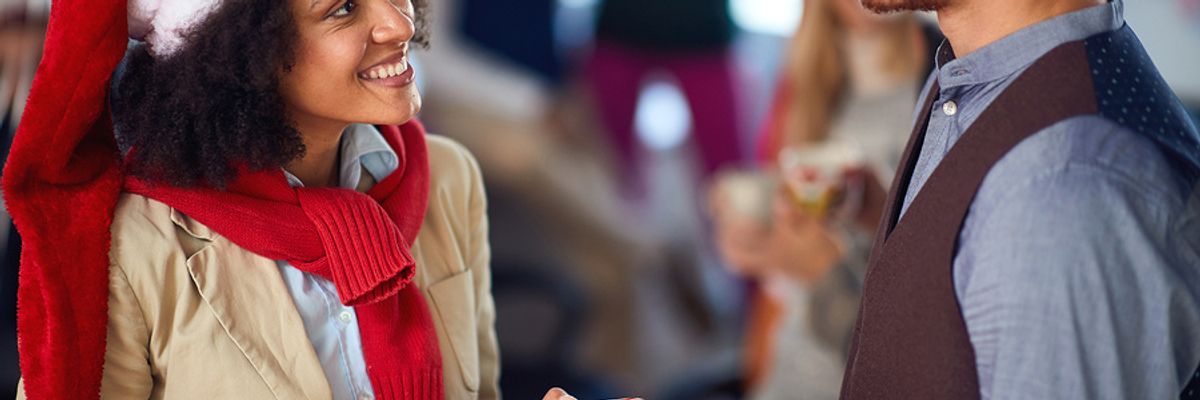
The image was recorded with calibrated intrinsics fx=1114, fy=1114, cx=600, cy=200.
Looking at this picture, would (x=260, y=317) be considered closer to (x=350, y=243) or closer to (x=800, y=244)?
(x=350, y=243)

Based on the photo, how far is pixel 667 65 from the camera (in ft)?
11.5

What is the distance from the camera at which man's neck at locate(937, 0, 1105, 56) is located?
1069mm

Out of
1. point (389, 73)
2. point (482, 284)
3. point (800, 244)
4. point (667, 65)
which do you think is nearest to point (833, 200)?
point (800, 244)

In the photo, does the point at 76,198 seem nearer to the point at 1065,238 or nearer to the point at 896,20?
the point at 1065,238

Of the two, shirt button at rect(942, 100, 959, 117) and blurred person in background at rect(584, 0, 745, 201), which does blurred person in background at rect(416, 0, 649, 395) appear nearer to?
blurred person in background at rect(584, 0, 745, 201)

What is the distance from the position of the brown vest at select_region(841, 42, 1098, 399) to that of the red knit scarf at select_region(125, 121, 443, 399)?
529 mm

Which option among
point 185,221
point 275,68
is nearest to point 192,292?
point 185,221

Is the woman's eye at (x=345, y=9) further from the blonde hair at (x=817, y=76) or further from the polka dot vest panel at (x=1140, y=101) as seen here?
the blonde hair at (x=817, y=76)

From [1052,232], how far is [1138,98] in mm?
169

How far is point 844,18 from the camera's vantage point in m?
2.33

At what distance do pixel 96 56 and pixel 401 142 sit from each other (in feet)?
1.27

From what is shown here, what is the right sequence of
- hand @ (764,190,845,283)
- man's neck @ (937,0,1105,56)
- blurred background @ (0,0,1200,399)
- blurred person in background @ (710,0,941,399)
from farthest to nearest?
blurred background @ (0,0,1200,399)
hand @ (764,190,845,283)
blurred person in background @ (710,0,941,399)
man's neck @ (937,0,1105,56)

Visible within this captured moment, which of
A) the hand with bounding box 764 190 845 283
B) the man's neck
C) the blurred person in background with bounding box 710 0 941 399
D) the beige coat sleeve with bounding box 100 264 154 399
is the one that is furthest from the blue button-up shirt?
the hand with bounding box 764 190 845 283

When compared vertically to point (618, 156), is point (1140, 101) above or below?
above
